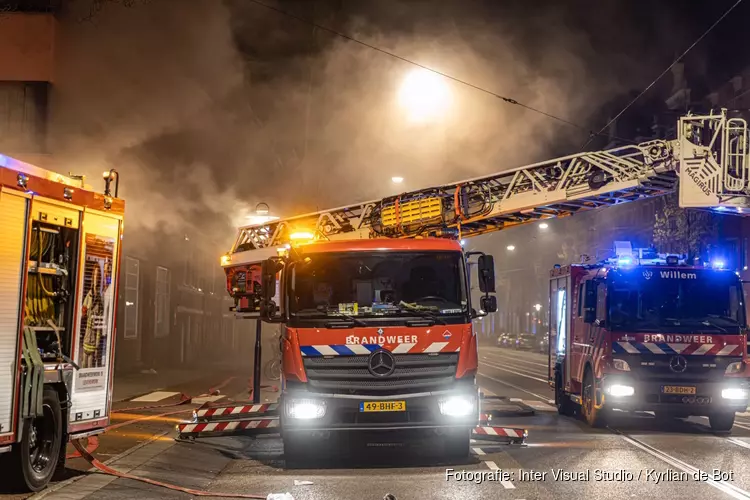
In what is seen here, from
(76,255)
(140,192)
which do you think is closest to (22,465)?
(76,255)

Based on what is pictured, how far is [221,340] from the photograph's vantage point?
5256 centimetres

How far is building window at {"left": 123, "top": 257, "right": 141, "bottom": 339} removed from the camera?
30.1m

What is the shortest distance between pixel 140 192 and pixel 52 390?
13.4 m

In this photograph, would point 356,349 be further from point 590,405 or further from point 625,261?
point 625,261

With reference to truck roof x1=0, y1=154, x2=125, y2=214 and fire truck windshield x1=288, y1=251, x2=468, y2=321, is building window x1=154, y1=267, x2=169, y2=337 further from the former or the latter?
truck roof x1=0, y1=154, x2=125, y2=214

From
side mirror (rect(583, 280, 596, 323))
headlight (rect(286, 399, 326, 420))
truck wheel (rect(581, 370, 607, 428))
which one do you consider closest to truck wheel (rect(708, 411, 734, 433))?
truck wheel (rect(581, 370, 607, 428))

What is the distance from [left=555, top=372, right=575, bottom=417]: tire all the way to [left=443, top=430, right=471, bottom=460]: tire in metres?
6.40

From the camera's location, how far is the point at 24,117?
86.8ft

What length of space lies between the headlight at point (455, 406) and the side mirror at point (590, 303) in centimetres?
504

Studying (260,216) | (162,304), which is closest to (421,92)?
(260,216)

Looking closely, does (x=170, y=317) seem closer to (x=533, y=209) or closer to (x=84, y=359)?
(x=533, y=209)

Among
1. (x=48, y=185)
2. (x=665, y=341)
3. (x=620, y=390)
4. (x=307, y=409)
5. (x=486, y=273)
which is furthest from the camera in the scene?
(x=665, y=341)

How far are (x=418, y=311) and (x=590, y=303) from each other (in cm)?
519

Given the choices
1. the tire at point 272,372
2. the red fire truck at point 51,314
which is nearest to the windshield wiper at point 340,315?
the red fire truck at point 51,314
